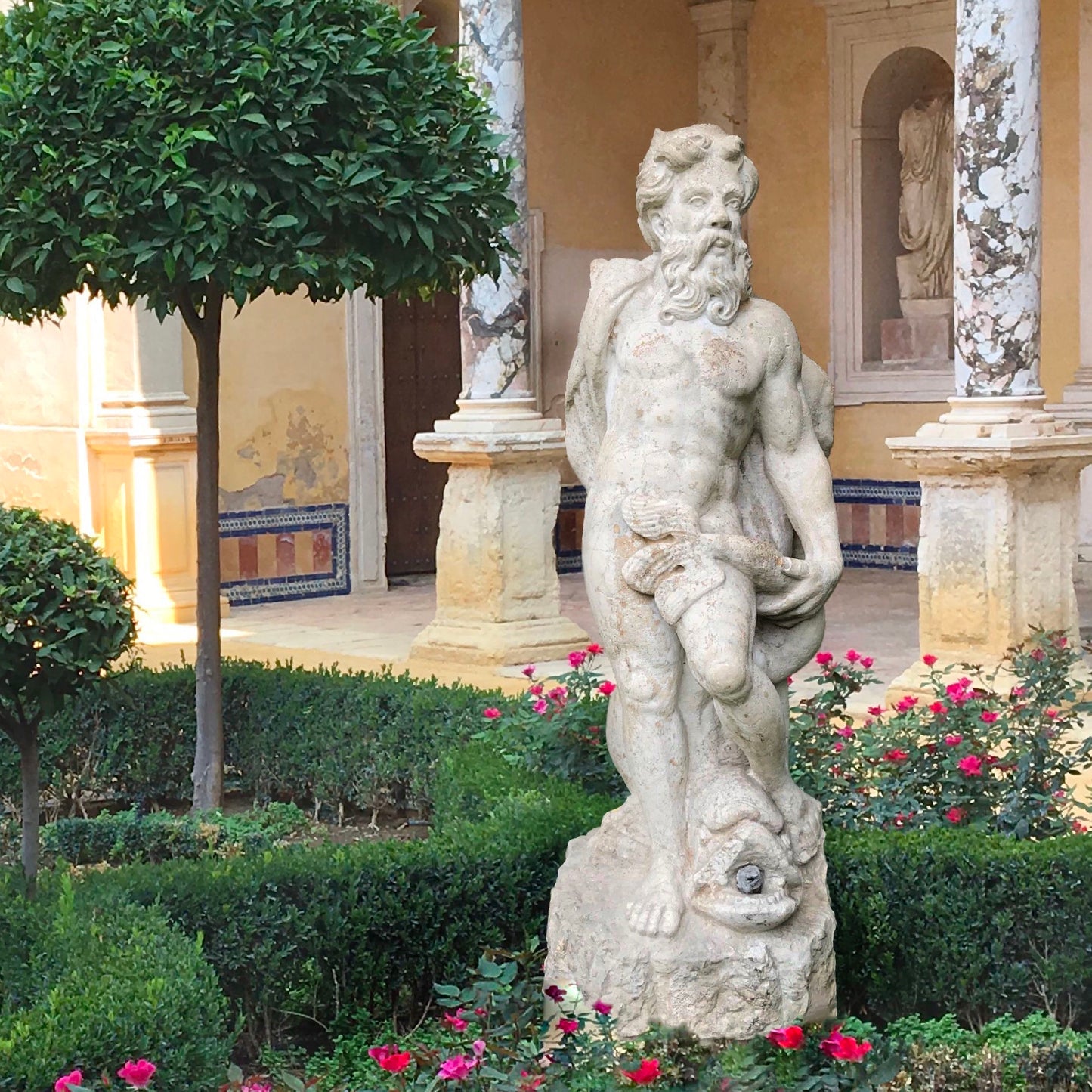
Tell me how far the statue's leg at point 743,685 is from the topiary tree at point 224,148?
211 centimetres

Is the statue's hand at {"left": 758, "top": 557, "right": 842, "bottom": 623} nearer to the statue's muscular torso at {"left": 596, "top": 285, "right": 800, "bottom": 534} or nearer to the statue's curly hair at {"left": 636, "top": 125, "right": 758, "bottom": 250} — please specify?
the statue's muscular torso at {"left": 596, "top": 285, "right": 800, "bottom": 534}

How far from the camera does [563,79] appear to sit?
45.1 ft

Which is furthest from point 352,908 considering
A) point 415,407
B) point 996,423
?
point 415,407

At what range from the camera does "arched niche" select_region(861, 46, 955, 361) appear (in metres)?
13.6

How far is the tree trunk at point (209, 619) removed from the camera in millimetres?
6602

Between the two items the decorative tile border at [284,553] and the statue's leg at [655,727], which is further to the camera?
the decorative tile border at [284,553]

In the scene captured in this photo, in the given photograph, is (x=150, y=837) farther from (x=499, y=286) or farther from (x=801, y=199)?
(x=801, y=199)

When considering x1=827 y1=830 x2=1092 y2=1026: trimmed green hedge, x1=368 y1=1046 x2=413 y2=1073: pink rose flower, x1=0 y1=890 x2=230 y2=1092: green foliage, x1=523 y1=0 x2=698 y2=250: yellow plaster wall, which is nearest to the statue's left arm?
x1=827 y1=830 x2=1092 y2=1026: trimmed green hedge

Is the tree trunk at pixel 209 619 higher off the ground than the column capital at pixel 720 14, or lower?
lower

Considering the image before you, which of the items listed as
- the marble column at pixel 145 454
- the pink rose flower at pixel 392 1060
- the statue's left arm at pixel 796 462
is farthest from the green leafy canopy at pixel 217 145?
the marble column at pixel 145 454

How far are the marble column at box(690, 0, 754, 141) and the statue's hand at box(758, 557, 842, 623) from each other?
1040 centimetres

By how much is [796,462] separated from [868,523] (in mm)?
9405

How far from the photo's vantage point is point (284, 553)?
40.7 ft

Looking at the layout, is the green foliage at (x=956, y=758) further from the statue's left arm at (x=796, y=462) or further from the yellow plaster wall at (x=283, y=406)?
the yellow plaster wall at (x=283, y=406)
